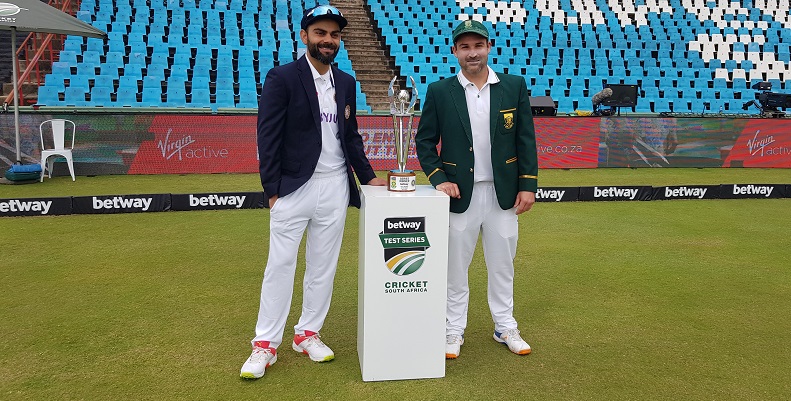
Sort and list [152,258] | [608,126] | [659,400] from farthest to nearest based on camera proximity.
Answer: [608,126], [152,258], [659,400]

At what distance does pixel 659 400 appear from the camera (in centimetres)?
276

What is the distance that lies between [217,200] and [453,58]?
10685 millimetres

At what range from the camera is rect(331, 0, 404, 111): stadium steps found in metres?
14.6

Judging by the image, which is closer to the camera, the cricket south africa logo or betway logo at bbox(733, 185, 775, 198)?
the cricket south africa logo

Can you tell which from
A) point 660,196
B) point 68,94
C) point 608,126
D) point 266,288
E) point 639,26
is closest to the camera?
point 266,288

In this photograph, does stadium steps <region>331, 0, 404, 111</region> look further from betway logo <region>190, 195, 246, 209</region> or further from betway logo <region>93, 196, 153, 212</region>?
betway logo <region>93, 196, 153, 212</region>

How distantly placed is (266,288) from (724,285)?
11.5ft

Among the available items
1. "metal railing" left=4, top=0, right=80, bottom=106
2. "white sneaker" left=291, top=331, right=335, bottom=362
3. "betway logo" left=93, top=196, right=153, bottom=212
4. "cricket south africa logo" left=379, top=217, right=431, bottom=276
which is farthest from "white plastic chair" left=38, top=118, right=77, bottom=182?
"cricket south africa logo" left=379, top=217, right=431, bottom=276

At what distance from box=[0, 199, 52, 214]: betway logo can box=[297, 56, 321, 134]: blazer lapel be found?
5043 millimetres

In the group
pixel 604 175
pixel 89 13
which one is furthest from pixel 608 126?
pixel 89 13

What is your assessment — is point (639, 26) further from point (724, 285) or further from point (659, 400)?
point (659, 400)

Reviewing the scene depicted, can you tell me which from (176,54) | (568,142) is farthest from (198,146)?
(568,142)

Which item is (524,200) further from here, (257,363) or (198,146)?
(198,146)

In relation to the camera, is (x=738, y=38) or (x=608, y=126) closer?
(x=608, y=126)
